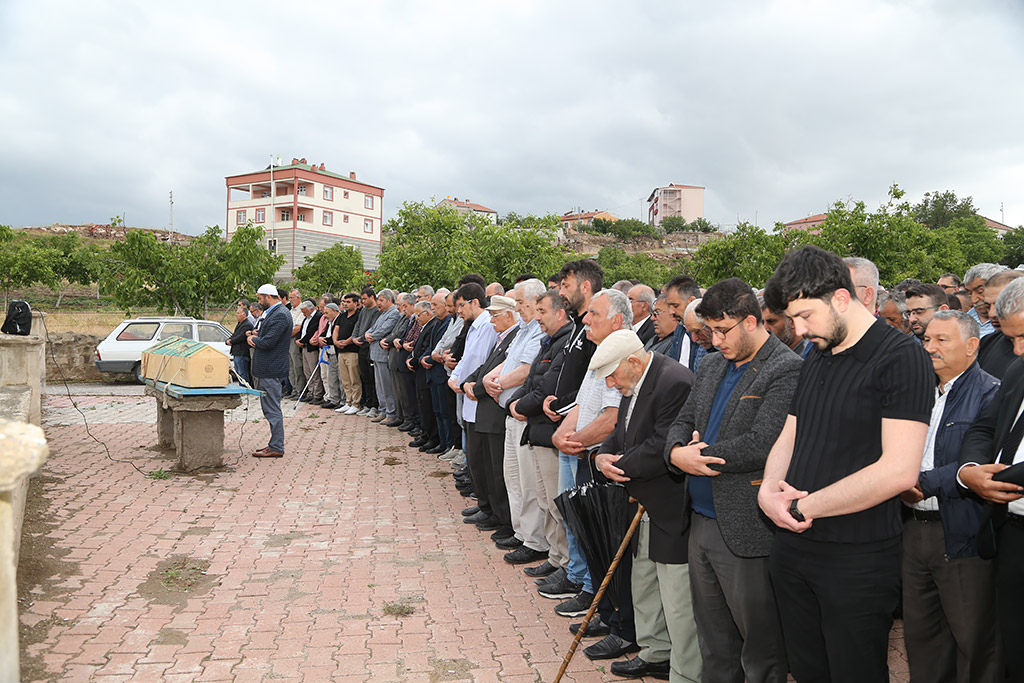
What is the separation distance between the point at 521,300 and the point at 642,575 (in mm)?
2721

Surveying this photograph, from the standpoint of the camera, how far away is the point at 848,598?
2.60 m

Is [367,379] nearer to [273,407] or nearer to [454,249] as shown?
[273,407]

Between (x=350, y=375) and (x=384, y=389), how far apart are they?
1.20m

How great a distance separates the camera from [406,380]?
36.2 ft

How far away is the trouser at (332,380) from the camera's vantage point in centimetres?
1388

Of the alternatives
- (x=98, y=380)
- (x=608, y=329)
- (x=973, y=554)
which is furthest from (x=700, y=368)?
(x=98, y=380)

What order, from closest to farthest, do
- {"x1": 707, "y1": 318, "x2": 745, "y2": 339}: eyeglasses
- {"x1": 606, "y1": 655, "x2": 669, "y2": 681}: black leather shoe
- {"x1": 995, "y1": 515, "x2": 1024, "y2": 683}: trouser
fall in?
1. {"x1": 995, "y1": 515, "x2": 1024, "y2": 683}: trouser
2. {"x1": 707, "y1": 318, "x2": 745, "y2": 339}: eyeglasses
3. {"x1": 606, "y1": 655, "x2": 669, "y2": 681}: black leather shoe

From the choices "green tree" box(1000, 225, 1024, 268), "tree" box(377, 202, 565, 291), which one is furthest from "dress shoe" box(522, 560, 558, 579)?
"green tree" box(1000, 225, 1024, 268)

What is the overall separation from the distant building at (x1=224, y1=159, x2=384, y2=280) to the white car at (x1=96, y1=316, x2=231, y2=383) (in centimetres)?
5045

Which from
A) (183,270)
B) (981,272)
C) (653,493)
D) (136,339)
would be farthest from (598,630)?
(183,270)

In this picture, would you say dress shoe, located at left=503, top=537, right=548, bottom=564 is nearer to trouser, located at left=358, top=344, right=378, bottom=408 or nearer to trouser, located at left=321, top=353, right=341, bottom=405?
trouser, located at left=358, top=344, right=378, bottom=408

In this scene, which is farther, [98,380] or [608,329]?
[98,380]

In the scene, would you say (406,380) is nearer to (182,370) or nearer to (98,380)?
(182,370)

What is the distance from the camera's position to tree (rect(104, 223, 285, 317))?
2100cm
